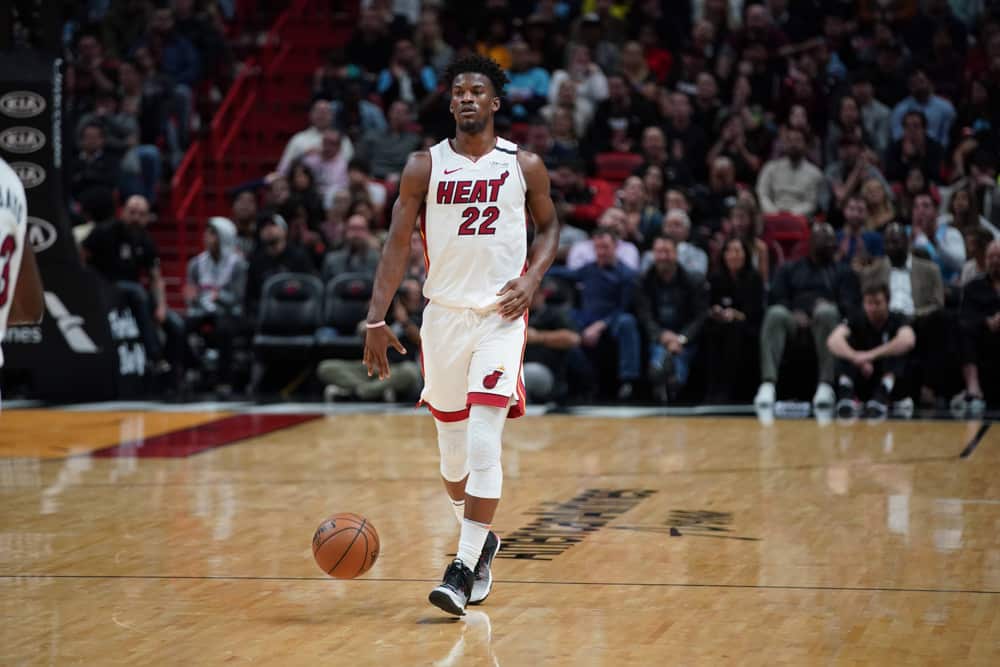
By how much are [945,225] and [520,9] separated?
254 inches

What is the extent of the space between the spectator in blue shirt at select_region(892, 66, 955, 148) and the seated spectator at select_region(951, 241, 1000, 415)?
130 inches

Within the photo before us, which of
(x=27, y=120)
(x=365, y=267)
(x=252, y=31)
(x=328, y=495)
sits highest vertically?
(x=252, y=31)

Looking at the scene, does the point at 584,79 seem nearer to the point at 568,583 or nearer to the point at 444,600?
the point at 568,583

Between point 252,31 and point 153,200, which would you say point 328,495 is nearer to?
point 153,200

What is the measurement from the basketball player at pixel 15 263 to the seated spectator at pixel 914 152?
1136 centimetres

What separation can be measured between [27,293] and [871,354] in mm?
8472

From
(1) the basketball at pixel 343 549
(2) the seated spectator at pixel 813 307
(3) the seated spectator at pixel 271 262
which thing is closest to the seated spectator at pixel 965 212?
(2) the seated spectator at pixel 813 307

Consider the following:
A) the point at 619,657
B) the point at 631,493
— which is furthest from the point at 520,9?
the point at 619,657

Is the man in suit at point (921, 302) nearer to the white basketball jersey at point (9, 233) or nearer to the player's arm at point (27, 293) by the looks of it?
the player's arm at point (27, 293)

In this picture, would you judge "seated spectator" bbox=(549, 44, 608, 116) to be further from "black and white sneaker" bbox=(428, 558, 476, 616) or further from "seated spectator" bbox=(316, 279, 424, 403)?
"black and white sneaker" bbox=(428, 558, 476, 616)

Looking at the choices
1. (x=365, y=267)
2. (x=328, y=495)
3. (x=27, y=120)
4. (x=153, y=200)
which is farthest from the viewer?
(x=153, y=200)

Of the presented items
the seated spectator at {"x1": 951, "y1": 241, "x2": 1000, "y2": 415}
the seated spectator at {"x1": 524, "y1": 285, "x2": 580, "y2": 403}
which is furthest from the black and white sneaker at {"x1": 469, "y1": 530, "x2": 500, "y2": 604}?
the seated spectator at {"x1": 951, "y1": 241, "x2": 1000, "y2": 415}

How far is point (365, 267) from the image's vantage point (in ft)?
48.5

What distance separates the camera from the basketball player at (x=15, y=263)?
18.6 feet
